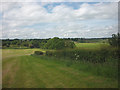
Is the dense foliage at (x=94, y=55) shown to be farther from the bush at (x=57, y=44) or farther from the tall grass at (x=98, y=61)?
the bush at (x=57, y=44)

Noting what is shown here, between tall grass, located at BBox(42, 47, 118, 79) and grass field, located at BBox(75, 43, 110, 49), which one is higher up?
grass field, located at BBox(75, 43, 110, 49)

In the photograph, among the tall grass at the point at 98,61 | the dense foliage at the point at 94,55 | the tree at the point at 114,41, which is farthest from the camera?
the dense foliage at the point at 94,55

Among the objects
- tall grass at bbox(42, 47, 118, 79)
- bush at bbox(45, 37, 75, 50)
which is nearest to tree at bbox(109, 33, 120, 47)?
tall grass at bbox(42, 47, 118, 79)

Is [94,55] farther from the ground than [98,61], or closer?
farther from the ground

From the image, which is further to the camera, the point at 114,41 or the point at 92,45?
the point at 92,45

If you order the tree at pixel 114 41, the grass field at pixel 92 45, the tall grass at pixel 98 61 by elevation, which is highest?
the tree at pixel 114 41

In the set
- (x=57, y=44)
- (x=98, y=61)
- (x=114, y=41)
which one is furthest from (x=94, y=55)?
(x=57, y=44)

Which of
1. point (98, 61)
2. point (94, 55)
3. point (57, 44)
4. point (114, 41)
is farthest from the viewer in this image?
point (57, 44)

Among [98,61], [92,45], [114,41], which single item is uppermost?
[114,41]

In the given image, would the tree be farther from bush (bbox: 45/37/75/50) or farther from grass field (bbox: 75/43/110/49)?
bush (bbox: 45/37/75/50)

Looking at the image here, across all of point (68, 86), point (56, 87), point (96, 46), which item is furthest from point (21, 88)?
point (96, 46)

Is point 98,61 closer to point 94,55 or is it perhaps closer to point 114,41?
point 94,55

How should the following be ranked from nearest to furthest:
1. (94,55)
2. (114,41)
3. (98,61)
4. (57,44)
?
(114,41), (98,61), (94,55), (57,44)

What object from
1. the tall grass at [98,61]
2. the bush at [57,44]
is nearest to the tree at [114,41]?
the tall grass at [98,61]
